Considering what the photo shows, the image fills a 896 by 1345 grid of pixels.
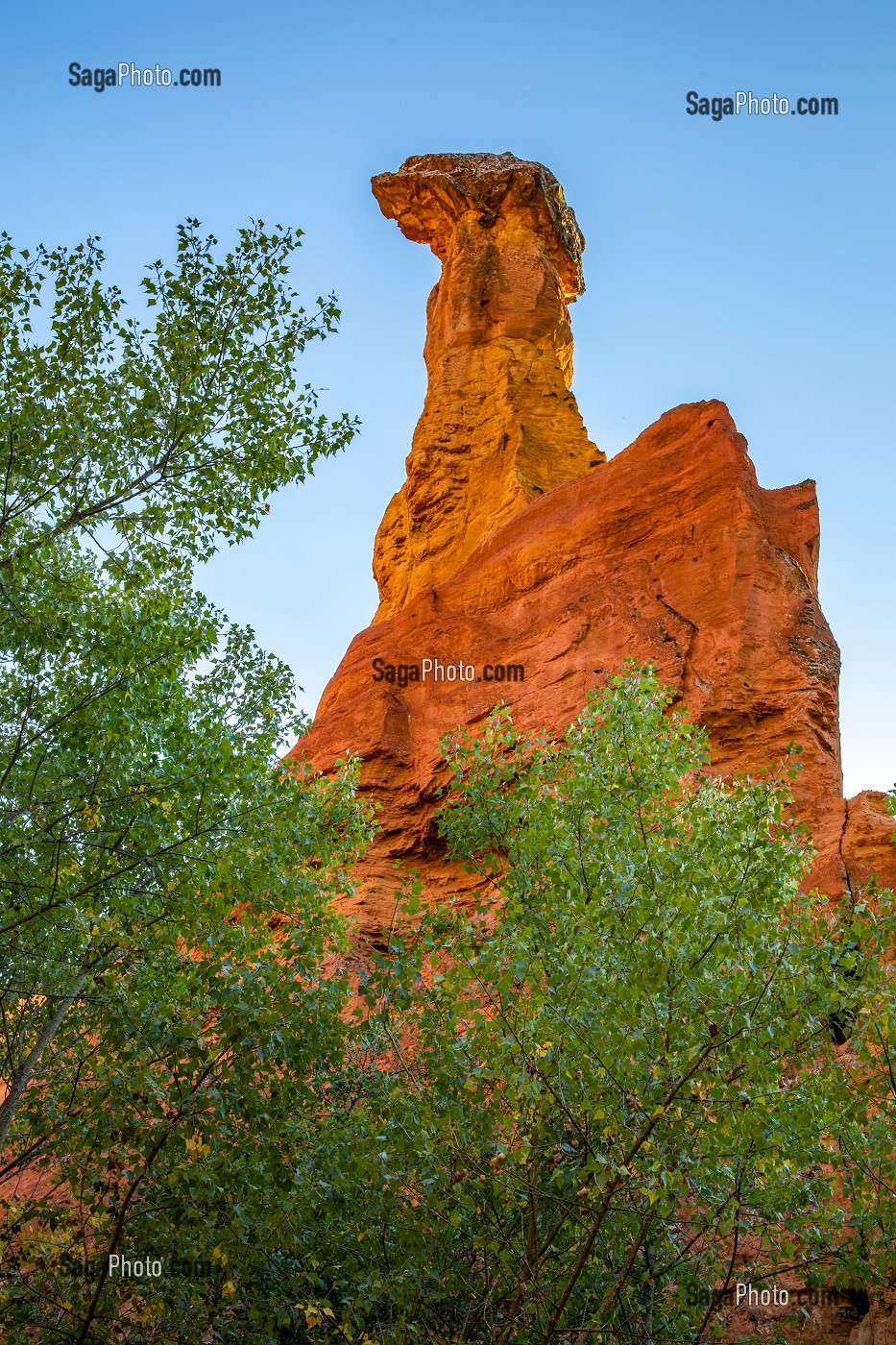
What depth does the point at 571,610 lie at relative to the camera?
85.1 feet

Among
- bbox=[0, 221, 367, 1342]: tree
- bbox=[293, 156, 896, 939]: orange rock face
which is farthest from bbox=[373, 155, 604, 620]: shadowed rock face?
bbox=[0, 221, 367, 1342]: tree

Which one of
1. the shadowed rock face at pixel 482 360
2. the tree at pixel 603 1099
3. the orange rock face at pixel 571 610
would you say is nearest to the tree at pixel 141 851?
the tree at pixel 603 1099

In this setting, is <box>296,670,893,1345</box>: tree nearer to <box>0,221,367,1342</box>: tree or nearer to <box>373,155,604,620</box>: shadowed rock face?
<box>0,221,367,1342</box>: tree

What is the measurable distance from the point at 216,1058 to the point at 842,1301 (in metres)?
9.04

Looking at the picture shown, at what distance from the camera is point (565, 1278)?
10.0 metres

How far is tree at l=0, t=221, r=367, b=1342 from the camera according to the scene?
33.4 ft

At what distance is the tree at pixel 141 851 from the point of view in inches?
401

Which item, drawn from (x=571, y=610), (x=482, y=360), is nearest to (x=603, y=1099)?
(x=571, y=610)

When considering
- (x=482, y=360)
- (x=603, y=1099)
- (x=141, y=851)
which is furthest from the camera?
(x=482, y=360)

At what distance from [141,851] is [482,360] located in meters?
29.9

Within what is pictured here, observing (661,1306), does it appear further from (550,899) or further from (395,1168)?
(550,899)

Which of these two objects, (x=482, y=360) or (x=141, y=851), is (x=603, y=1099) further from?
(x=482, y=360)

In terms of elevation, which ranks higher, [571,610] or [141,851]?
[571,610]

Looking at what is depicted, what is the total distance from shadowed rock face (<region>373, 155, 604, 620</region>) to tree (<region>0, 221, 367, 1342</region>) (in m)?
21.6
